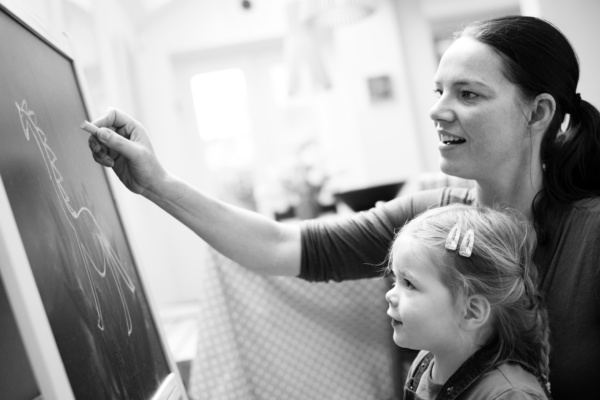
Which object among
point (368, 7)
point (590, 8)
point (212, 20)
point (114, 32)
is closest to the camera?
point (590, 8)

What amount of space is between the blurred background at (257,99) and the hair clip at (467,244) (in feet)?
9.77

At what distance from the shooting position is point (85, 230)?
0.94 metres

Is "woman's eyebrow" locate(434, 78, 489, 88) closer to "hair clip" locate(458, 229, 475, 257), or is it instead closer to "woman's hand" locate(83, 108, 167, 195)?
"hair clip" locate(458, 229, 475, 257)

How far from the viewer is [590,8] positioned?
7.83 feet

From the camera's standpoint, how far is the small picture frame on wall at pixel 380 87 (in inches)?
191

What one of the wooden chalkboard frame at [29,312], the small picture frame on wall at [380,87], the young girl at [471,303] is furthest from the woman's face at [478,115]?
the small picture frame on wall at [380,87]

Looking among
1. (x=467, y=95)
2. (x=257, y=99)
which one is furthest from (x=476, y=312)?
(x=257, y=99)

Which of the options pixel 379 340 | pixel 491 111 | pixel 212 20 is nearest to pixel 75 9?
pixel 212 20

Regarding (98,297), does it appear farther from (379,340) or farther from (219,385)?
(379,340)

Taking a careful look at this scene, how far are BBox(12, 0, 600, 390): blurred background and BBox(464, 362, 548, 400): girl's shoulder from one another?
300cm

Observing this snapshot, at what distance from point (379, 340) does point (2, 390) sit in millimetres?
1159

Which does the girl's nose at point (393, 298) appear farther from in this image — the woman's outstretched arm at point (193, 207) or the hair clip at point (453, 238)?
the woman's outstretched arm at point (193, 207)

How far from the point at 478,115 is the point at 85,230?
759 mm

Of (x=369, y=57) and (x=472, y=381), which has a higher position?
(x=369, y=57)
